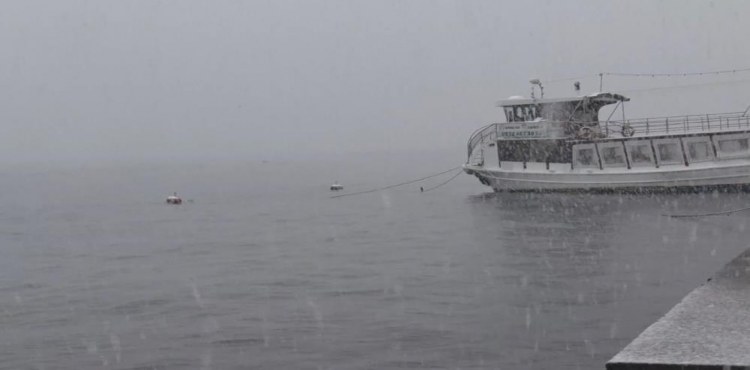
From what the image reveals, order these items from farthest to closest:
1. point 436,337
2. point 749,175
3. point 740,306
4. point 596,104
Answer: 1. point 596,104
2. point 749,175
3. point 436,337
4. point 740,306

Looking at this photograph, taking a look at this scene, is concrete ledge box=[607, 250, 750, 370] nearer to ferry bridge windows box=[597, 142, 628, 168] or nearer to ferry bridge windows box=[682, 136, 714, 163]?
ferry bridge windows box=[682, 136, 714, 163]

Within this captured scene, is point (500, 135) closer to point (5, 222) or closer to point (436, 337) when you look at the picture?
point (5, 222)

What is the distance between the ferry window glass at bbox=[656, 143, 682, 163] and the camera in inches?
1737

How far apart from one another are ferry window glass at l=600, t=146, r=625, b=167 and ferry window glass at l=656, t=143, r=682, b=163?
1998mm

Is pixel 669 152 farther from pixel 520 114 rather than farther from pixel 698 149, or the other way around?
pixel 520 114

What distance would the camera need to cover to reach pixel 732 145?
4300 centimetres

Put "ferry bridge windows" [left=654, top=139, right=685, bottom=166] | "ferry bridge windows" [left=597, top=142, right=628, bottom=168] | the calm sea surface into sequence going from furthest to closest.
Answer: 1. "ferry bridge windows" [left=597, top=142, right=628, bottom=168]
2. "ferry bridge windows" [left=654, top=139, right=685, bottom=166]
3. the calm sea surface

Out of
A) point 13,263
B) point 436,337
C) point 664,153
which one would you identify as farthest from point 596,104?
point 436,337

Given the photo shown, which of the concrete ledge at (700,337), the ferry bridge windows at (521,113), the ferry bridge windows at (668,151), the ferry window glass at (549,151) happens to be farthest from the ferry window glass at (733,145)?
the concrete ledge at (700,337)

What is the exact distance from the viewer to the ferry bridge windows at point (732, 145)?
42656 millimetres

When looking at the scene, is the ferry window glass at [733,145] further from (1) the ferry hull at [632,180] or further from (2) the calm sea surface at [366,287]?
(2) the calm sea surface at [366,287]

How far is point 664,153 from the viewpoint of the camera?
146ft

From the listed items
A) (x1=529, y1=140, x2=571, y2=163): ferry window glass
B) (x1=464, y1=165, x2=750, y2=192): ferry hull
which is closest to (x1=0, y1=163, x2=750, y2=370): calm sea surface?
(x1=464, y1=165, x2=750, y2=192): ferry hull

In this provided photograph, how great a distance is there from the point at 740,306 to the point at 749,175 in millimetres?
38232
